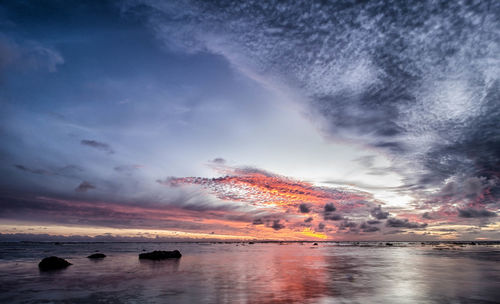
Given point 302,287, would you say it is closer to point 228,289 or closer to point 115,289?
point 228,289

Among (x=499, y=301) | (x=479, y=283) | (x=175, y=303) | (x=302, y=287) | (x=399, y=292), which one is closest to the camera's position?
(x=175, y=303)

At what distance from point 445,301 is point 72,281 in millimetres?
28521

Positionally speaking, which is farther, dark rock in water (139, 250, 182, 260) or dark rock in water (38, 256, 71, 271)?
dark rock in water (139, 250, 182, 260)

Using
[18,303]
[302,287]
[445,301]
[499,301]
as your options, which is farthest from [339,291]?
[18,303]

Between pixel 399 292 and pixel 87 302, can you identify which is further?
pixel 399 292

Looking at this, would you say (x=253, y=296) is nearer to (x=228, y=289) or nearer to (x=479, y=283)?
(x=228, y=289)

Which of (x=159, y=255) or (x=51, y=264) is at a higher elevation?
(x=51, y=264)

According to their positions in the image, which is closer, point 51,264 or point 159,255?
point 51,264

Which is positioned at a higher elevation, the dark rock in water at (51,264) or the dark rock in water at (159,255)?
the dark rock in water at (51,264)

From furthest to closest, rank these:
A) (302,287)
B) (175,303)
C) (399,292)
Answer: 1. (302,287)
2. (399,292)
3. (175,303)

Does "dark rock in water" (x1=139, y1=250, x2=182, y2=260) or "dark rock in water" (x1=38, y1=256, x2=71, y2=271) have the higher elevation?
"dark rock in water" (x1=38, y1=256, x2=71, y2=271)

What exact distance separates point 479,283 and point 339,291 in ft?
45.5

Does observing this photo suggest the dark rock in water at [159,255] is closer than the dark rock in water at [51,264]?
No

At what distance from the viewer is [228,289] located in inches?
806
